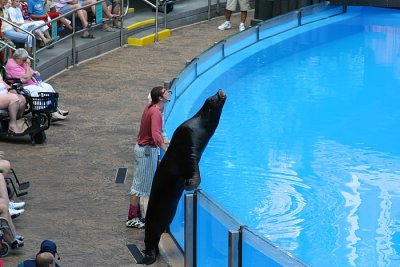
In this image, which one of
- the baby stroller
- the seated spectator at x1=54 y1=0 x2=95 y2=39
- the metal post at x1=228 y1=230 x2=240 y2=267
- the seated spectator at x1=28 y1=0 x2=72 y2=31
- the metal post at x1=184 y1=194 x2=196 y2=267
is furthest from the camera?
the seated spectator at x1=54 y1=0 x2=95 y2=39

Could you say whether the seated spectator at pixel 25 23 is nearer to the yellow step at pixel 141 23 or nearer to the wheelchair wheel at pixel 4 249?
the yellow step at pixel 141 23

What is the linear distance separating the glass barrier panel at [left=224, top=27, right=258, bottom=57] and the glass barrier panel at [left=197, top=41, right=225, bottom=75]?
310 millimetres

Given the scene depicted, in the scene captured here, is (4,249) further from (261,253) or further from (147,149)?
(261,253)

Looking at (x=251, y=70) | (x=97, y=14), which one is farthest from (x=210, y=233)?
(x=97, y=14)

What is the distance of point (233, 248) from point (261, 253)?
0.40 meters

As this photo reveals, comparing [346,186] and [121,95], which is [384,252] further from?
[121,95]

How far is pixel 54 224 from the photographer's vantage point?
11141 millimetres

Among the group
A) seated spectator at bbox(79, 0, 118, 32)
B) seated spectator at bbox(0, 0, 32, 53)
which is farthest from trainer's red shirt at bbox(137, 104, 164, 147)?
seated spectator at bbox(79, 0, 118, 32)

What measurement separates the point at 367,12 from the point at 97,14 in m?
6.79

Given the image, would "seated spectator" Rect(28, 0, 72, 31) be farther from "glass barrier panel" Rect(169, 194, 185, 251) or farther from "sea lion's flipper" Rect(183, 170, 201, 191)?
"sea lion's flipper" Rect(183, 170, 201, 191)

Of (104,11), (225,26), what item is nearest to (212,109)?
(104,11)

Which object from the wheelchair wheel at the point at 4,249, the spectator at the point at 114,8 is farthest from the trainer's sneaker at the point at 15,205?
the spectator at the point at 114,8

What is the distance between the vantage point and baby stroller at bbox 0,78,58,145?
14.0 m

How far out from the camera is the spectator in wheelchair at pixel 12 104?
13727 mm
